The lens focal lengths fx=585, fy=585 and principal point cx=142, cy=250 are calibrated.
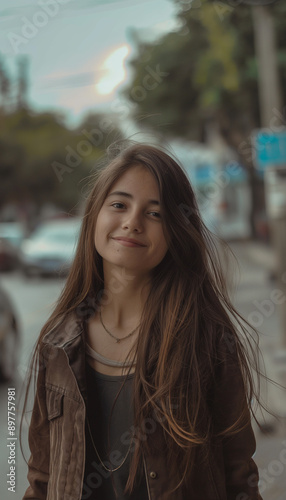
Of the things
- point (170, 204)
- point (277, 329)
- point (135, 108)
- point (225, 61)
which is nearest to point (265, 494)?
point (170, 204)

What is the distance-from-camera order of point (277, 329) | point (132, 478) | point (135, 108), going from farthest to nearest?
1. point (135, 108)
2. point (277, 329)
3. point (132, 478)

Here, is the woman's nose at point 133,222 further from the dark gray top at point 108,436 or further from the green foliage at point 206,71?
the green foliage at point 206,71

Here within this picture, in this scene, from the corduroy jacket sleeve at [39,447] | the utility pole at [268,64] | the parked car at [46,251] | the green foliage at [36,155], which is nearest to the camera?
the corduroy jacket sleeve at [39,447]

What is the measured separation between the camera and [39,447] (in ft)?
5.41

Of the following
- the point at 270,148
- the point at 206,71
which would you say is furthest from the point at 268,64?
the point at 206,71

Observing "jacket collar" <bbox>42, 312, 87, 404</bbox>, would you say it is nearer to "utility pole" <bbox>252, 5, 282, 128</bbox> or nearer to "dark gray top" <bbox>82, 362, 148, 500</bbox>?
"dark gray top" <bbox>82, 362, 148, 500</bbox>

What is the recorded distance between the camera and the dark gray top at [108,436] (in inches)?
61.2

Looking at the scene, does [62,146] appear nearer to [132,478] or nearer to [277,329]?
[277,329]

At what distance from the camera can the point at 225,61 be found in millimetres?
13422

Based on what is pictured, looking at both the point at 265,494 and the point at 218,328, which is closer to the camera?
the point at 218,328

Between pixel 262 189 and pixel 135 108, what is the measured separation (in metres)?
6.71

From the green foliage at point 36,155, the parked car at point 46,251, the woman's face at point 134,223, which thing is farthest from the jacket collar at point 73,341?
the green foliage at point 36,155

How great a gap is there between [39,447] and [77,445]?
181 millimetres

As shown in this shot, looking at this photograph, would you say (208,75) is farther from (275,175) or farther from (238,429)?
(238,429)
